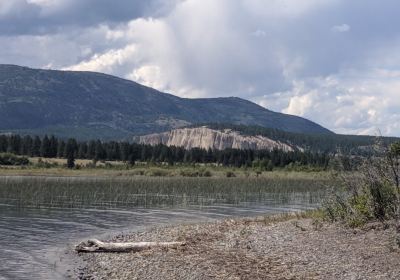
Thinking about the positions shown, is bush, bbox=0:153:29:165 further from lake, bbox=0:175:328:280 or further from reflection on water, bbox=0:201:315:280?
reflection on water, bbox=0:201:315:280

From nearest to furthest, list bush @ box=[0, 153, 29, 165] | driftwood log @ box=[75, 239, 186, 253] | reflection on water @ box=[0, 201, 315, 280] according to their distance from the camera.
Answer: reflection on water @ box=[0, 201, 315, 280] < driftwood log @ box=[75, 239, 186, 253] < bush @ box=[0, 153, 29, 165]

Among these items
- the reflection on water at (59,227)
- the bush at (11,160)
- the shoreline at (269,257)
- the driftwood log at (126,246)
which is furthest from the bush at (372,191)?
the bush at (11,160)

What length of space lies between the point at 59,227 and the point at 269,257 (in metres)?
20.7

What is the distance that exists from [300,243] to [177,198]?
4499 centimetres

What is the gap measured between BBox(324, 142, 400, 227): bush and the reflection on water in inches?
548

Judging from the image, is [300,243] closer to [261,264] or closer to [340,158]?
[261,264]

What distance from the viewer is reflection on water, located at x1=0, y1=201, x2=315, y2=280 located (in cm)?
2583

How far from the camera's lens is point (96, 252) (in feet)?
94.3

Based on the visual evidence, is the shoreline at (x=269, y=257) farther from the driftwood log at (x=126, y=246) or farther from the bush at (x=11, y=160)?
the bush at (x=11, y=160)

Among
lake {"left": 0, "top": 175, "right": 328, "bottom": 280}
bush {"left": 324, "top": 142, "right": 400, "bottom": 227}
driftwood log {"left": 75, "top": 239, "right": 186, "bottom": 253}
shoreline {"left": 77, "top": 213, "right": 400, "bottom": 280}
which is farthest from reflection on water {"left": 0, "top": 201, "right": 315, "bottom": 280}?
bush {"left": 324, "top": 142, "right": 400, "bottom": 227}

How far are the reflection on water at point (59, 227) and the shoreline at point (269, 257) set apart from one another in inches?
79.1

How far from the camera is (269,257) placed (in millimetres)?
23406

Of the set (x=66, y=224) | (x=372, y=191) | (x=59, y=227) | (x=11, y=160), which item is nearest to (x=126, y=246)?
(x=372, y=191)

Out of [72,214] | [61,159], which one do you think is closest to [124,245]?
[72,214]
